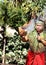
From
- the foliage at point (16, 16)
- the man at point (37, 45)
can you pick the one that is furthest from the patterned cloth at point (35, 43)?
the foliage at point (16, 16)

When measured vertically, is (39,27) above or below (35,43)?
above

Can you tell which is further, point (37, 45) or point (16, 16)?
point (16, 16)

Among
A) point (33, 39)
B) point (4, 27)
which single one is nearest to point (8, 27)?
point (4, 27)

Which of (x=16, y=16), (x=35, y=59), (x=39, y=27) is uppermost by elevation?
(x=39, y=27)

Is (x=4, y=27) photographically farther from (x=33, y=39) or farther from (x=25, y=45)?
(x=33, y=39)

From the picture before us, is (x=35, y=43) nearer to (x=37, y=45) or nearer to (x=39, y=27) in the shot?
(x=37, y=45)

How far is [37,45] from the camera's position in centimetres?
283

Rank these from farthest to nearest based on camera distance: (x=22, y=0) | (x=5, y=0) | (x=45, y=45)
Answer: (x=22, y=0) → (x=5, y=0) → (x=45, y=45)

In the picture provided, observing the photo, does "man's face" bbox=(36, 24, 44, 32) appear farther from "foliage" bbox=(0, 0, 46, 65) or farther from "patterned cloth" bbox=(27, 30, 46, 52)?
"foliage" bbox=(0, 0, 46, 65)

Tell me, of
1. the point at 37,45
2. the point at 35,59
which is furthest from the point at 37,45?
the point at 35,59

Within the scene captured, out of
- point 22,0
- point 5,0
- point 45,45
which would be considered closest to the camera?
point 45,45

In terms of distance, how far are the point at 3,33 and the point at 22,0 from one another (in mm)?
531

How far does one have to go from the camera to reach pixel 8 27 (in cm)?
377

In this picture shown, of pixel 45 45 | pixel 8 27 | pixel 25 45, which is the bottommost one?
pixel 25 45
